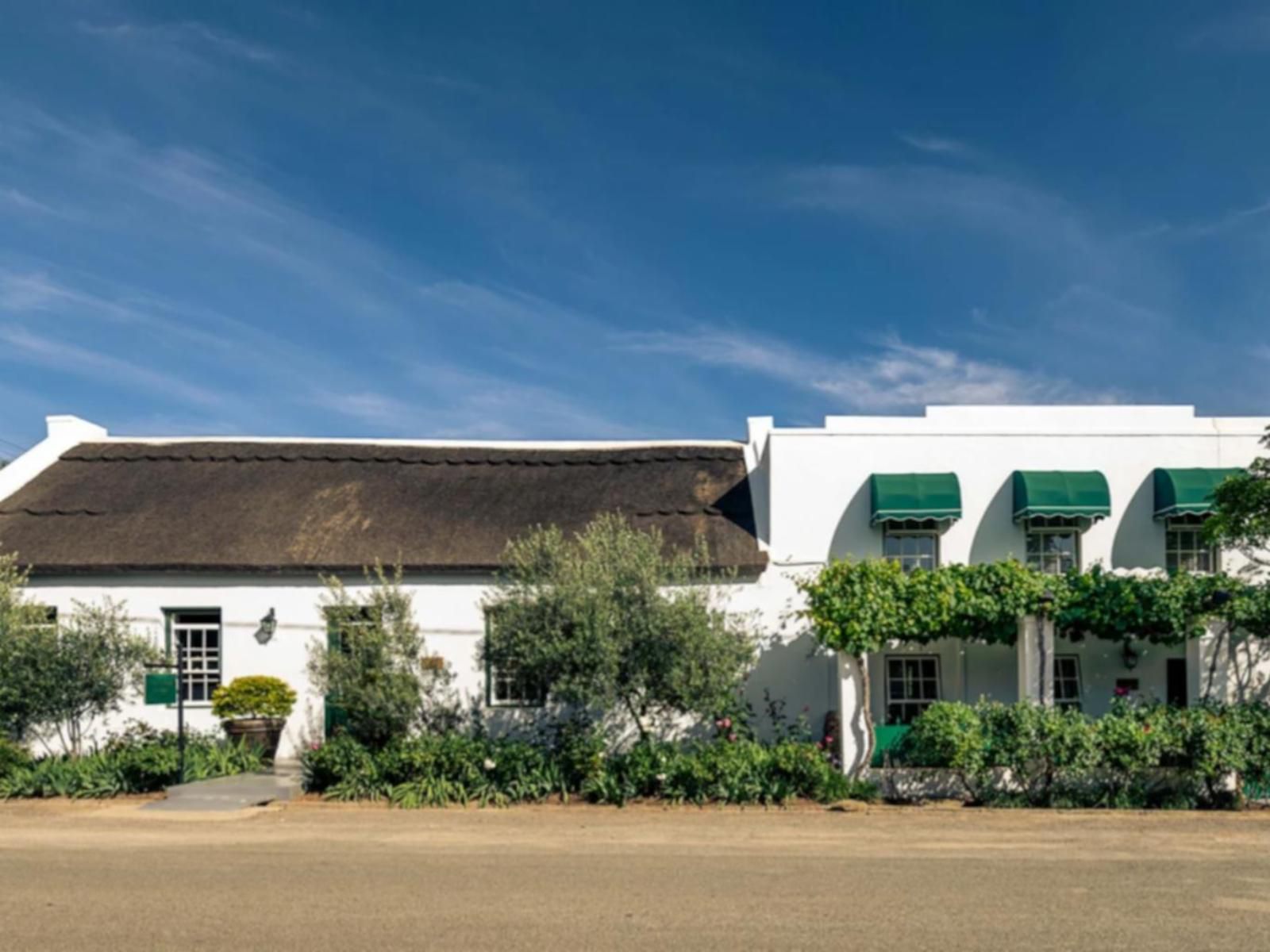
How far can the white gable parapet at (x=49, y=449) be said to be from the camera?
2075 cm

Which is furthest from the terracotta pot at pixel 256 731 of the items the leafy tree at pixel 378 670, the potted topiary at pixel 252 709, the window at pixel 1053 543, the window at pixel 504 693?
the window at pixel 1053 543

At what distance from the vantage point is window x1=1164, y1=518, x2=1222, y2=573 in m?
18.4

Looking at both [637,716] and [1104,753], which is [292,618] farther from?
[1104,753]

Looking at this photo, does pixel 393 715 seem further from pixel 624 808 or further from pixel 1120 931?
pixel 1120 931

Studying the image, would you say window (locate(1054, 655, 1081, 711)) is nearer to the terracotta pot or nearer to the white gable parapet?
the terracotta pot

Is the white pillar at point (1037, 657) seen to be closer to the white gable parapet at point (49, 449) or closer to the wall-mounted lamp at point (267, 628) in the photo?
the wall-mounted lamp at point (267, 628)

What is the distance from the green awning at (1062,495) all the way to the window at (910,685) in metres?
2.98

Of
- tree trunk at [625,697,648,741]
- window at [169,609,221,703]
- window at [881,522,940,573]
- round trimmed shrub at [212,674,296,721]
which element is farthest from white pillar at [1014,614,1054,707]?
window at [169,609,221,703]

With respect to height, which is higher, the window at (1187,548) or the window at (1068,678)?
the window at (1187,548)

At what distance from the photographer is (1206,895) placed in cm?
947

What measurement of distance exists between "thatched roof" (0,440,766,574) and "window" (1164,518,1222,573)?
7120mm

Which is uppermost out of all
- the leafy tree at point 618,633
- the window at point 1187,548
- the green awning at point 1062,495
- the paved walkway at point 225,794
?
the green awning at point 1062,495

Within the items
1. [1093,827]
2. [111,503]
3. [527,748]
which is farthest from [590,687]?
[111,503]

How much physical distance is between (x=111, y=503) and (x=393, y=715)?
822 cm
